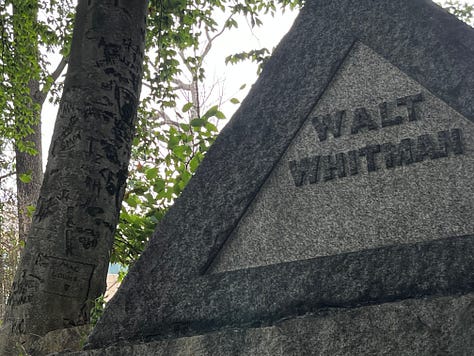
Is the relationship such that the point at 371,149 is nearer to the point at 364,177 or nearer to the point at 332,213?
the point at 364,177

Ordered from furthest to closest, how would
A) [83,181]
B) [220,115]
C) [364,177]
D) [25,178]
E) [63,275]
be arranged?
[25,178] < [220,115] < [83,181] < [63,275] < [364,177]

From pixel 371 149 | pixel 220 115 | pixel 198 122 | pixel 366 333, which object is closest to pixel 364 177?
pixel 371 149

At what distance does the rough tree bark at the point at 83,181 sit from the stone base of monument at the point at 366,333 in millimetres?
1242

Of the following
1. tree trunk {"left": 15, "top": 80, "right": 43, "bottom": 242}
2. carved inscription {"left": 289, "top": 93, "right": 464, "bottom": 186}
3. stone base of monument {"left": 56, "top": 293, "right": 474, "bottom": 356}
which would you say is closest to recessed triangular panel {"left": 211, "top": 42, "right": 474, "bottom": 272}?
carved inscription {"left": 289, "top": 93, "right": 464, "bottom": 186}

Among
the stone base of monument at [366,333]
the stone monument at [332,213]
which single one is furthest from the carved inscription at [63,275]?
the stone base of monument at [366,333]

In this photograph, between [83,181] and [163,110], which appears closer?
[83,181]

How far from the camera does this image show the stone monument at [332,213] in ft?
6.23

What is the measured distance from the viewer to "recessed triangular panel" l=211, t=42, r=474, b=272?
2062mm

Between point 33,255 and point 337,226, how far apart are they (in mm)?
1811

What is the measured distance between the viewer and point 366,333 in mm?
1813

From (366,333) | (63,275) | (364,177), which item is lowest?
(366,333)

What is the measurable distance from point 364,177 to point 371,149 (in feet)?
0.40

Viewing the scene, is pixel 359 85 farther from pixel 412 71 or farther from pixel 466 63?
pixel 466 63

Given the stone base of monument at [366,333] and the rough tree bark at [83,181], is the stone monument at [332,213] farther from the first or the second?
the rough tree bark at [83,181]
